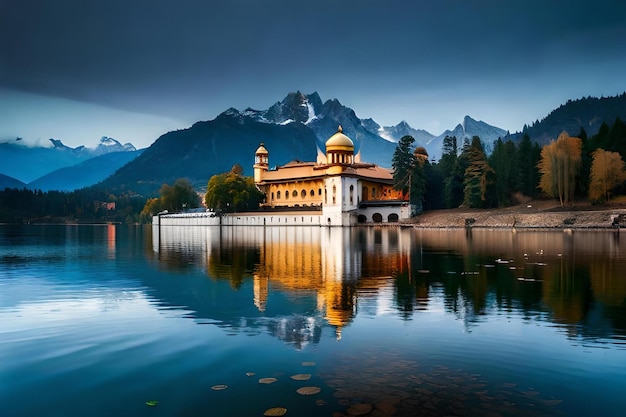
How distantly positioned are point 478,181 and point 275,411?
250 feet

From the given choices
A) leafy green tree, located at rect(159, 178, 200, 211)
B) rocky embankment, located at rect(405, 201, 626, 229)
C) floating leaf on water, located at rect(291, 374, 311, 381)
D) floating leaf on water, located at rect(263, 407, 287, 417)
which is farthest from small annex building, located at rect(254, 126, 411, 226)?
floating leaf on water, located at rect(263, 407, 287, 417)

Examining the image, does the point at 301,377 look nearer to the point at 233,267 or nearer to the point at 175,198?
the point at 233,267

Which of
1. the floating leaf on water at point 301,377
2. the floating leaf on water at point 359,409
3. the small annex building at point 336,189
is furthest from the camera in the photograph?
the small annex building at point 336,189

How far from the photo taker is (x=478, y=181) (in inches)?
3093

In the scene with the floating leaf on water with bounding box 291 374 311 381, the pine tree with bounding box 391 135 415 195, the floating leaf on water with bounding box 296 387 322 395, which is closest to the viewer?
the floating leaf on water with bounding box 296 387 322 395

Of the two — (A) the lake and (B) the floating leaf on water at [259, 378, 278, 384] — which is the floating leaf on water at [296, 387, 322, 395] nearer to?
(A) the lake

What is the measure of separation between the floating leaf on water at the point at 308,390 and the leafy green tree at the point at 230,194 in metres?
94.2

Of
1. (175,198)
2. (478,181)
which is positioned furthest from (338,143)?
(175,198)

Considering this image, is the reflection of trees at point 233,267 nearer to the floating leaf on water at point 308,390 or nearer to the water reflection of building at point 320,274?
the water reflection of building at point 320,274

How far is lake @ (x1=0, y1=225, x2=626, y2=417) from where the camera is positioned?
7.45 metres

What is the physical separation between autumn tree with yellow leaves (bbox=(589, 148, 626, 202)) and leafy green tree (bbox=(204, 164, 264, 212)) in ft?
198

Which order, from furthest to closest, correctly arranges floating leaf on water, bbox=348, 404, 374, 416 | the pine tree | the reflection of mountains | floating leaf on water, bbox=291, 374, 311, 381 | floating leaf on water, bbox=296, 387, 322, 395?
the pine tree, the reflection of mountains, floating leaf on water, bbox=291, 374, 311, 381, floating leaf on water, bbox=296, 387, 322, 395, floating leaf on water, bbox=348, 404, 374, 416

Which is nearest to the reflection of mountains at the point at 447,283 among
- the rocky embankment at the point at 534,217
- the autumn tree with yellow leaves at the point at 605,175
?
the rocky embankment at the point at 534,217

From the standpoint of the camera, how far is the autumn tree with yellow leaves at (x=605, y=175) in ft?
215
